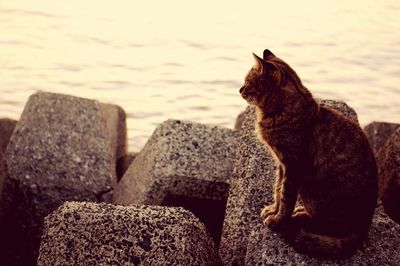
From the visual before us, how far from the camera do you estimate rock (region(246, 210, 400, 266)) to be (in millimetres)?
2781

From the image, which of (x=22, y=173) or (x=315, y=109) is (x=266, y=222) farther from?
(x=22, y=173)

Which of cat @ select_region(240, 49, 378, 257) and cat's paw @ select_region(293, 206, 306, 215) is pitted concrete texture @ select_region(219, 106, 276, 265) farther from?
cat @ select_region(240, 49, 378, 257)

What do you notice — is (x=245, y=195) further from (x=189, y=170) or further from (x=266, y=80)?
(x=266, y=80)

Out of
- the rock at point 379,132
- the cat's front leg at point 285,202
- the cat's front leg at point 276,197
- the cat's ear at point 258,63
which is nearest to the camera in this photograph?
the cat's ear at point 258,63

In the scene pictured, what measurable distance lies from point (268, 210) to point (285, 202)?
201mm

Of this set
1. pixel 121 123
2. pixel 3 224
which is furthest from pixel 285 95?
pixel 121 123

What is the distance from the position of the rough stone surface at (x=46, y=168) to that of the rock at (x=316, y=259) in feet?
4.82

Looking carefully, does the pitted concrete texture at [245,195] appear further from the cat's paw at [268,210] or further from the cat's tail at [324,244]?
the cat's tail at [324,244]

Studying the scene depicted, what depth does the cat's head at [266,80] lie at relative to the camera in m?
2.76

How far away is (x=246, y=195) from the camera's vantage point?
3301 mm

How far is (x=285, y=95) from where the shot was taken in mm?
2777

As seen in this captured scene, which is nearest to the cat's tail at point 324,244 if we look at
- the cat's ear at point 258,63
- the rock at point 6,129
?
the cat's ear at point 258,63

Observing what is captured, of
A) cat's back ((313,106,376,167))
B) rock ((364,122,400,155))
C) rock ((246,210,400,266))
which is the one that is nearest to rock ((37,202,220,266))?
rock ((246,210,400,266))

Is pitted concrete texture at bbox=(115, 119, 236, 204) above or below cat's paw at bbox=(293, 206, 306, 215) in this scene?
below
